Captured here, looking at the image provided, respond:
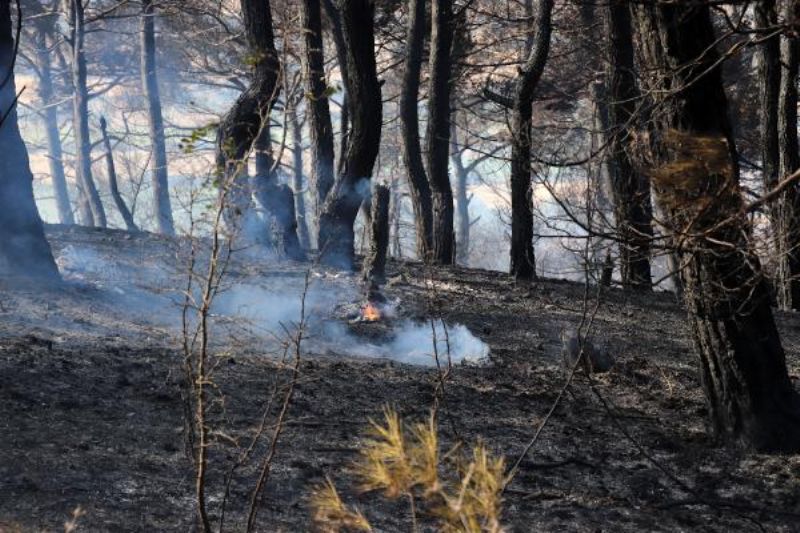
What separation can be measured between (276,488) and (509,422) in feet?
7.06

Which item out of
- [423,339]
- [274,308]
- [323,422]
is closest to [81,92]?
[274,308]

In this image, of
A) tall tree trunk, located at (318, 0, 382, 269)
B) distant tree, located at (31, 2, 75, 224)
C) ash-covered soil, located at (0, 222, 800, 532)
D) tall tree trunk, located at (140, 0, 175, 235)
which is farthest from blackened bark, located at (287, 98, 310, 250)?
ash-covered soil, located at (0, 222, 800, 532)

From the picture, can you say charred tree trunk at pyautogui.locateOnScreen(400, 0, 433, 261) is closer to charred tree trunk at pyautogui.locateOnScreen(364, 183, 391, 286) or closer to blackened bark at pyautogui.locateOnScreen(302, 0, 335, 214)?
blackened bark at pyautogui.locateOnScreen(302, 0, 335, 214)

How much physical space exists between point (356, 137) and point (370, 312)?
280 cm

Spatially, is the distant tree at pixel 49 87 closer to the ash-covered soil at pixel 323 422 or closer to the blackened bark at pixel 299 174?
the blackened bark at pixel 299 174

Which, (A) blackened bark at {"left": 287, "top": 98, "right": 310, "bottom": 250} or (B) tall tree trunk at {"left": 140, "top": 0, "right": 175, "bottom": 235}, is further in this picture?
(A) blackened bark at {"left": 287, "top": 98, "right": 310, "bottom": 250}

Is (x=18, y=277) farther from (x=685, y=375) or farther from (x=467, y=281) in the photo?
(x=685, y=375)

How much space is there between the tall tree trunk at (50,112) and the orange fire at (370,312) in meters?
18.5

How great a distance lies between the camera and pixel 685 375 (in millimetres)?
8727

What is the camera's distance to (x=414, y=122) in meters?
15.0

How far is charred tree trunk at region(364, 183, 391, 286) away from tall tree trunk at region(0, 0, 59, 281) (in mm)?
3247

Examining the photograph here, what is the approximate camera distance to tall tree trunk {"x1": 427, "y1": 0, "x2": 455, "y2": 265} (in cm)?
1455

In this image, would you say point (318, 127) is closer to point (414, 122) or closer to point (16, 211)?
point (414, 122)

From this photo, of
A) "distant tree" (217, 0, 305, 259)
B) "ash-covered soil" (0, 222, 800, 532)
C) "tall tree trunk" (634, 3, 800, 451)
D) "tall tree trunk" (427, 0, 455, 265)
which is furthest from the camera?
"tall tree trunk" (427, 0, 455, 265)
